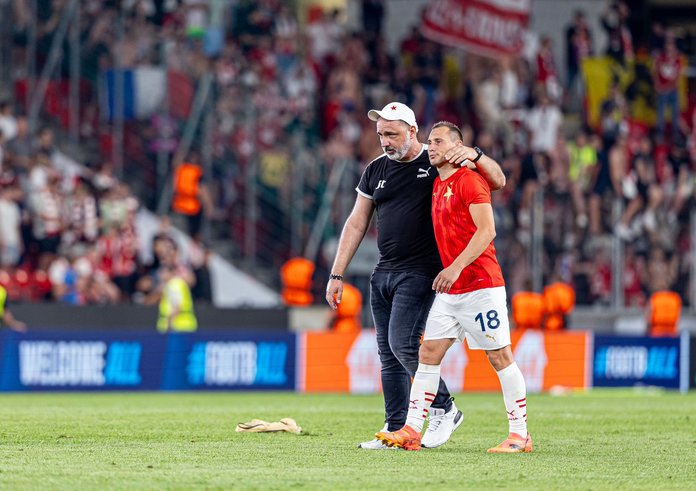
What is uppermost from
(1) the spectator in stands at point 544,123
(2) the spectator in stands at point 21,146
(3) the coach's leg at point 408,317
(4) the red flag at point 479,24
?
(4) the red flag at point 479,24

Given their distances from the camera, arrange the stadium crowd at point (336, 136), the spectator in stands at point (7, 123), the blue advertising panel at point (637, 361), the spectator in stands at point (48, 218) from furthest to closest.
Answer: the blue advertising panel at point (637, 361) < the spectator in stands at point (7, 123) < the stadium crowd at point (336, 136) < the spectator in stands at point (48, 218)

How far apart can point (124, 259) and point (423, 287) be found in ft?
40.5

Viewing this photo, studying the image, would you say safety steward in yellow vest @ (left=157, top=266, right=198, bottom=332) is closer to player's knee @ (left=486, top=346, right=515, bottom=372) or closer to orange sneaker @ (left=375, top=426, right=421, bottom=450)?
orange sneaker @ (left=375, top=426, right=421, bottom=450)

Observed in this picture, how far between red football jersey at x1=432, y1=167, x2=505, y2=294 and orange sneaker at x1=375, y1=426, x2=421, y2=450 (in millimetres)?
987

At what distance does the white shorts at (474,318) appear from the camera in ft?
33.8

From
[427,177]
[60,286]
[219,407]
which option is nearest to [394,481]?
[427,177]

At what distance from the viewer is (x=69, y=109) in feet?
78.5

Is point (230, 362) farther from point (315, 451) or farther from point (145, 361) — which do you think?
point (315, 451)

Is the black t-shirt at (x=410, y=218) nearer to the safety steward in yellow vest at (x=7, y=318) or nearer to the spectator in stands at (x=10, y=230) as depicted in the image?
the safety steward in yellow vest at (x=7, y=318)

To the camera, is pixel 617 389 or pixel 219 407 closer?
pixel 219 407

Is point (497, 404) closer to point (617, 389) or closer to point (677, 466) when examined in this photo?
point (617, 389)

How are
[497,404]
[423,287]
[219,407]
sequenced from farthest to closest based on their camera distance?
[497,404], [219,407], [423,287]

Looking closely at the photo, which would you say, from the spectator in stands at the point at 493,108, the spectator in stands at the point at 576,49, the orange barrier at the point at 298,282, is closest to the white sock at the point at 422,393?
the orange barrier at the point at 298,282

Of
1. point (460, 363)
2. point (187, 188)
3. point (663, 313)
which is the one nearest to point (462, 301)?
point (460, 363)
